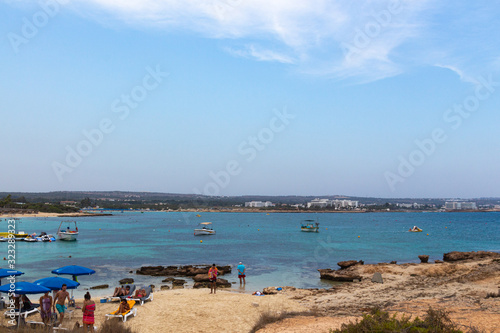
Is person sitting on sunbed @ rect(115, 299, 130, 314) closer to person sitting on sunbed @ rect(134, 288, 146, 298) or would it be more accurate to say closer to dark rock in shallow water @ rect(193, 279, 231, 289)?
person sitting on sunbed @ rect(134, 288, 146, 298)

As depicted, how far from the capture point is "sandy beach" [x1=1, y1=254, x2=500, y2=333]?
38.7ft

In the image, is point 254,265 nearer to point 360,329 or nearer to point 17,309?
point 17,309

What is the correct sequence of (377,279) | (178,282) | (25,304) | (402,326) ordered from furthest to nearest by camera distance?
(178,282) < (377,279) < (25,304) < (402,326)

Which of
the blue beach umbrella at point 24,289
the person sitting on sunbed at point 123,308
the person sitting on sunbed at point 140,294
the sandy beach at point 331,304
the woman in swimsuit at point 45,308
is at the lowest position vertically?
the sandy beach at point 331,304

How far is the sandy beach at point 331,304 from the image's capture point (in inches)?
464

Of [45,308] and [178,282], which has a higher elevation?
[45,308]

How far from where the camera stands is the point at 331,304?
17.1 m

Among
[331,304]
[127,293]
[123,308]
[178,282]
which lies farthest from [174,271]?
[123,308]

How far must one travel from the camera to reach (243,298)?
694 inches

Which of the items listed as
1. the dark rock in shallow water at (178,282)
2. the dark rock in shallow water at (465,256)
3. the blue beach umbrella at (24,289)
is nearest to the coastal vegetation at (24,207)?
the dark rock in shallow water at (178,282)

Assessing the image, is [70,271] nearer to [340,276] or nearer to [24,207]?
[340,276]

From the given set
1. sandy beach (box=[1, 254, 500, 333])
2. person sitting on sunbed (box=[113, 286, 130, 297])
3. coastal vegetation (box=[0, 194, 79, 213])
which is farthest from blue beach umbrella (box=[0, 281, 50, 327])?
coastal vegetation (box=[0, 194, 79, 213])

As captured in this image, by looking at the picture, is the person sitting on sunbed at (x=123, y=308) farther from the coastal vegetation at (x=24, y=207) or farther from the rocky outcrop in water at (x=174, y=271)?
the coastal vegetation at (x=24, y=207)

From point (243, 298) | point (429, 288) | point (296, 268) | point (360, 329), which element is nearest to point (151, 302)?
point (243, 298)
